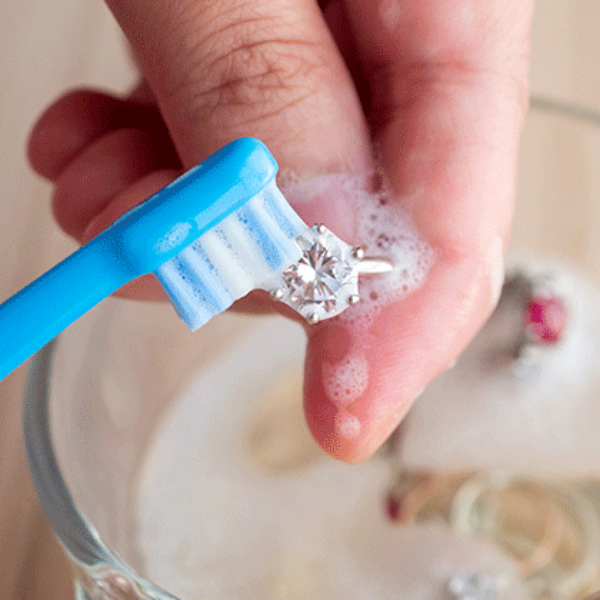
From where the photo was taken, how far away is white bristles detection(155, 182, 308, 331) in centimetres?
23

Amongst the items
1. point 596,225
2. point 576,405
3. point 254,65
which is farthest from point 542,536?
point 254,65

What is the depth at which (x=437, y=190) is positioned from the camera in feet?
0.92

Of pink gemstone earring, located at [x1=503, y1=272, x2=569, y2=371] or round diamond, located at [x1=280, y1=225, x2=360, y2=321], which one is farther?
pink gemstone earring, located at [x1=503, y1=272, x2=569, y2=371]

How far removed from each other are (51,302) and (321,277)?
95mm

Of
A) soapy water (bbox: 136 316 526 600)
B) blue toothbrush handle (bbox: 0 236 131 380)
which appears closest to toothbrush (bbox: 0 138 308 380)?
blue toothbrush handle (bbox: 0 236 131 380)

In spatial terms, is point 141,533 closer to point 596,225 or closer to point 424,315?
point 424,315

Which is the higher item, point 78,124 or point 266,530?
point 78,124

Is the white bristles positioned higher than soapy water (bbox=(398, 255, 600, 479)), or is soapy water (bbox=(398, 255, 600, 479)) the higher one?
the white bristles

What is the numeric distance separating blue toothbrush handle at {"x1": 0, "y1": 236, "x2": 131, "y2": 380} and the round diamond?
0.07 meters

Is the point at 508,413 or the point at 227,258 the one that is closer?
the point at 227,258

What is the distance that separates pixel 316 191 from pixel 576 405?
259mm

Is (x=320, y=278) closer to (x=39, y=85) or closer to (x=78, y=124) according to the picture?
(x=78, y=124)

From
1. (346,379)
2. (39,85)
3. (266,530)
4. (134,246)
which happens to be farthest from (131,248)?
(39,85)

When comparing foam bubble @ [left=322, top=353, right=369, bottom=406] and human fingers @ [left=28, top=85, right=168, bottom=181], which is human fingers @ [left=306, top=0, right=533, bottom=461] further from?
human fingers @ [left=28, top=85, right=168, bottom=181]
